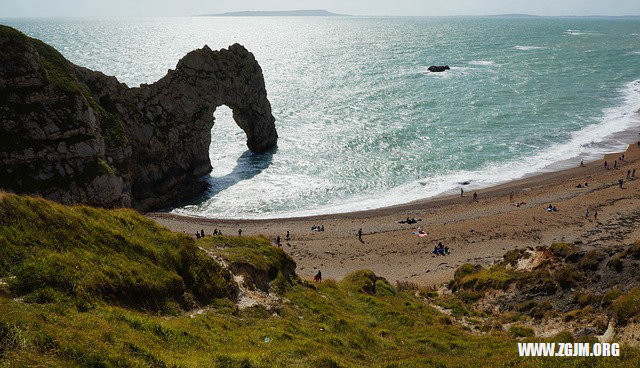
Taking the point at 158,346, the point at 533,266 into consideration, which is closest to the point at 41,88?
the point at 158,346

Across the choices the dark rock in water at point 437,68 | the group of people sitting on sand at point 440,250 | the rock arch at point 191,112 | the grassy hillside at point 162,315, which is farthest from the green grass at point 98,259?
the dark rock in water at point 437,68

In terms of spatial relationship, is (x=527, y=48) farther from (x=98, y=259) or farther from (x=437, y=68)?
(x=98, y=259)

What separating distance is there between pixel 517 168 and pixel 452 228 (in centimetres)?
2379

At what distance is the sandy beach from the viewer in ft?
123

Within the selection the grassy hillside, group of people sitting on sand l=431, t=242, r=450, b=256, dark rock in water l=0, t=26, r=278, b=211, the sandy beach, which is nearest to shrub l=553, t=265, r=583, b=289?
the grassy hillside

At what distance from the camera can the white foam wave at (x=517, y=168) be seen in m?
51.8

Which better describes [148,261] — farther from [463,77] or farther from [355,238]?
[463,77]

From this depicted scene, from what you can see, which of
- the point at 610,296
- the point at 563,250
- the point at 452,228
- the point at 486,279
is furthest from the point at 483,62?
the point at 610,296

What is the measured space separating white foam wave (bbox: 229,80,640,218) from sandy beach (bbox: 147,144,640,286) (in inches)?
78.9

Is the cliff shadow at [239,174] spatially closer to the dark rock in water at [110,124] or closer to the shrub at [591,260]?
the dark rock in water at [110,124]

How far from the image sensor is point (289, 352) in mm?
12641

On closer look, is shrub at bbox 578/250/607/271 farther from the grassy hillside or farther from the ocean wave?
the ocean wave

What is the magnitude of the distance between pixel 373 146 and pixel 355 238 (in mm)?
28600

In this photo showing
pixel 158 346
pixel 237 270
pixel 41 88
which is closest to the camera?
pixel 158 346
